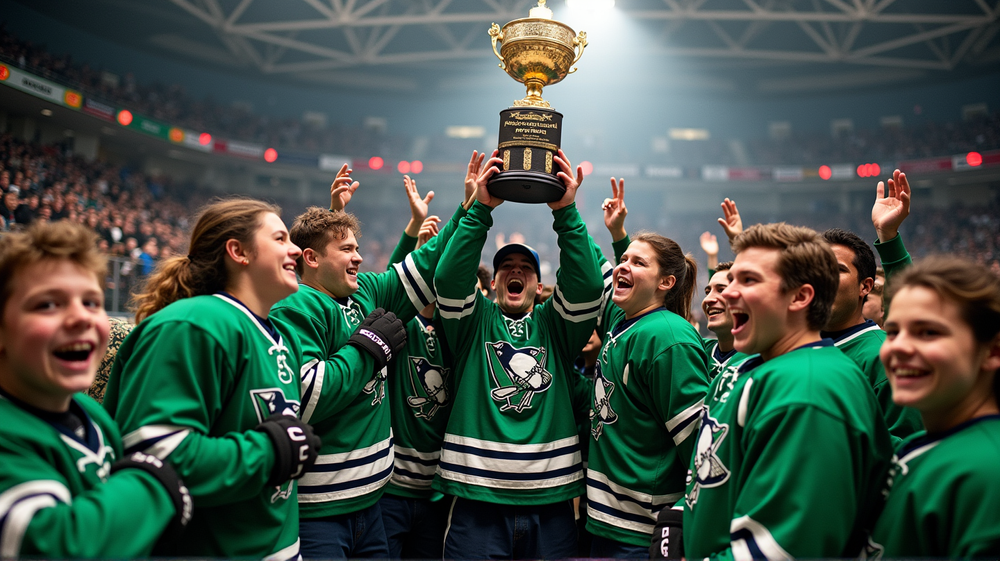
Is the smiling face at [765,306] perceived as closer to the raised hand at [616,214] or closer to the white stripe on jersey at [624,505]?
the white stripe on jersey at [624,505]

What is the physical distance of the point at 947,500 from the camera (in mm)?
1396

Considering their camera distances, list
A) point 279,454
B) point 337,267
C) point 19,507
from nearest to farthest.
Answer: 1. point 19,507
2. point 279,454
3. point 337,267

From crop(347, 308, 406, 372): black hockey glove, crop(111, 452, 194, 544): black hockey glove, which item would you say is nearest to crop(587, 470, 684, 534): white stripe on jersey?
crop(347, 308, 406, 372): black hockey glove

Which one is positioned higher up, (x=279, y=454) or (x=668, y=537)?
(x=279, y=454)

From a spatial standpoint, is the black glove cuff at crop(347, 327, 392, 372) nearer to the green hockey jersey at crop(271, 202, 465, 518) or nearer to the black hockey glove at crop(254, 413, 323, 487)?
the green hockey jersey at crop(271, 202, 465, 518)

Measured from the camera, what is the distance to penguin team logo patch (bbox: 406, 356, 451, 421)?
3.17 meters

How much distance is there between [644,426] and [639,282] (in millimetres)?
665

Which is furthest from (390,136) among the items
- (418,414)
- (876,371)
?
(876,371)

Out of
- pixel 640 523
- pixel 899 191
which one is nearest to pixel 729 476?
pixel 640 523

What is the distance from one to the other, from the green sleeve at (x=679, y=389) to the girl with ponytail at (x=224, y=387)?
56.3 inches

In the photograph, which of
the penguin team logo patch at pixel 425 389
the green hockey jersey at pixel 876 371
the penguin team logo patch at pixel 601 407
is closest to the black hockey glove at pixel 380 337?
the penguin team logo patch at pixel 425 389

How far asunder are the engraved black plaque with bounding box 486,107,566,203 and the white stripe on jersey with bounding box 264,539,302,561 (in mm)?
1840

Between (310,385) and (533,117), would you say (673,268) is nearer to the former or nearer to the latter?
(533,117)

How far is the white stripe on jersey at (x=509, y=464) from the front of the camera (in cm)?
285
